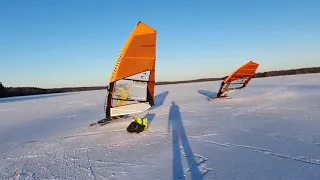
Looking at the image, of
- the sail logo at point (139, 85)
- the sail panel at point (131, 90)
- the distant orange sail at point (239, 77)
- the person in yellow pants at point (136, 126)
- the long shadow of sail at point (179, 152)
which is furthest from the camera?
the distant orange sail at point (239, 77)

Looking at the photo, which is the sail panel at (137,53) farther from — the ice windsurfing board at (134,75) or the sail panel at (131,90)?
the sail panel at (131,90)

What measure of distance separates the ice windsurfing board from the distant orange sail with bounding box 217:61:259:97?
232 inches

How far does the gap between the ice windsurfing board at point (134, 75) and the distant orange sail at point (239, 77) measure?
5884 mm

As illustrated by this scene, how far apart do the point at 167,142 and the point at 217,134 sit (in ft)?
3.80

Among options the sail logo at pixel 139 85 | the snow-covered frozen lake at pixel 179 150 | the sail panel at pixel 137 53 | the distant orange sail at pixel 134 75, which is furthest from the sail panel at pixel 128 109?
the sail panel at pixel 137 53

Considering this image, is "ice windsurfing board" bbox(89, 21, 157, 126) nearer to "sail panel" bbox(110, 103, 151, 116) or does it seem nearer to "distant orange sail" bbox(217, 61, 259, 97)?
"sail panel" bbox(110, 103, 151, 116)

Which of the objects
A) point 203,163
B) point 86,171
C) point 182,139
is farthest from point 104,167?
point 182,139

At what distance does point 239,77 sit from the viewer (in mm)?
12797

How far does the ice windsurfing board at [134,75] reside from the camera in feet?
22.8

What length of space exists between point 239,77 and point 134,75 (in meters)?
7.11

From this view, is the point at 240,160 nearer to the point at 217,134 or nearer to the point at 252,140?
the point at 252,140

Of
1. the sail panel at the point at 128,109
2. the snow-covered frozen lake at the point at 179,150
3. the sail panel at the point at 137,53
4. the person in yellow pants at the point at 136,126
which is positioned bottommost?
the snow-covered frozen lake at the point at 179,150

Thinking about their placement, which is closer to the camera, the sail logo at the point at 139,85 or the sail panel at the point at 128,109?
the sail logo at the point at 139,85

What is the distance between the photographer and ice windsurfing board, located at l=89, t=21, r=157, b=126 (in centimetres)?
694
